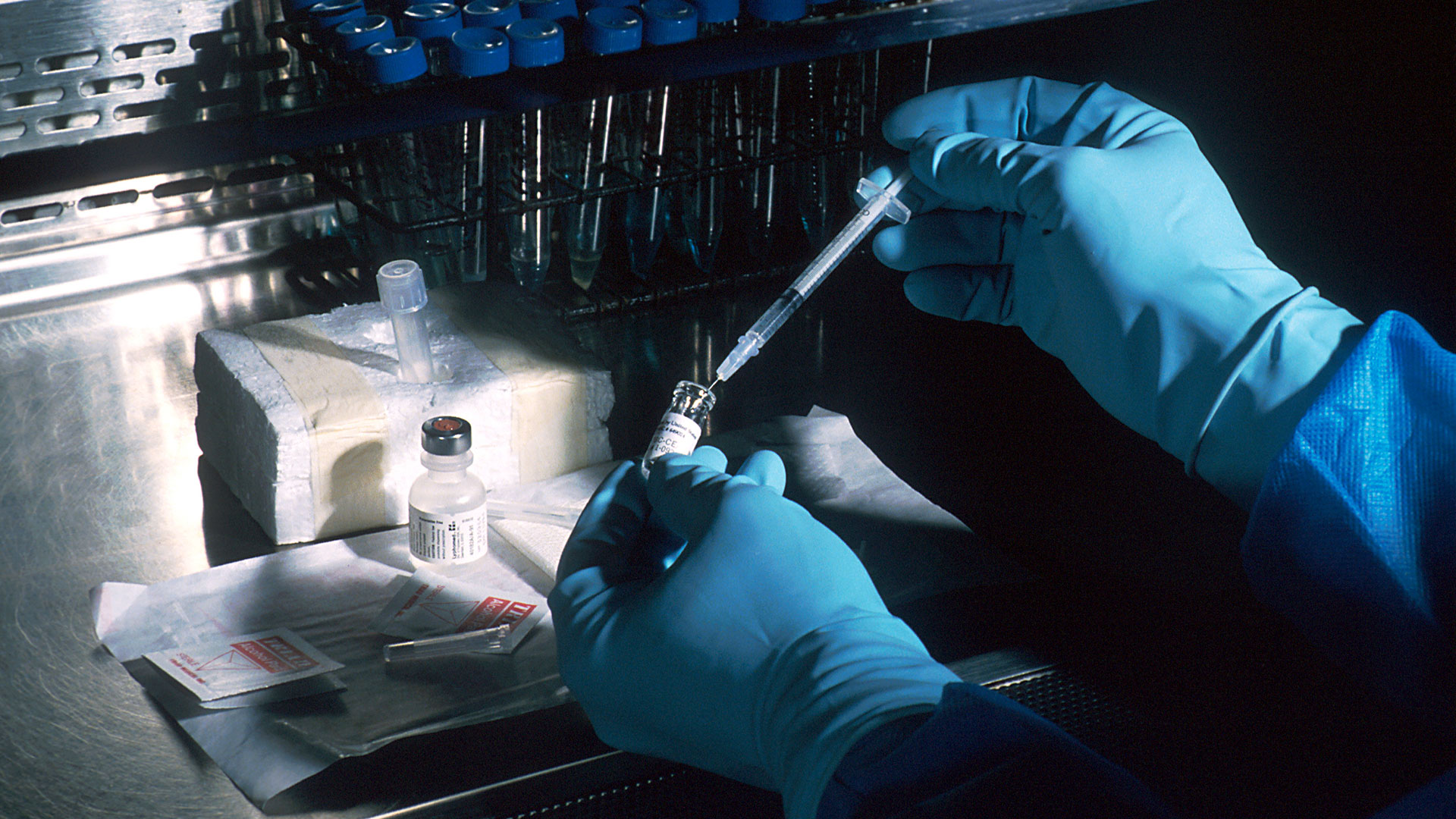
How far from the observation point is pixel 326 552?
4.13 ft

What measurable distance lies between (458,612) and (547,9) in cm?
62

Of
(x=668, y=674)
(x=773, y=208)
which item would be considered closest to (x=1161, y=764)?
(x=668, y=674)

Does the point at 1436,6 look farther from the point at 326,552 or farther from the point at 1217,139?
the point at 326,552

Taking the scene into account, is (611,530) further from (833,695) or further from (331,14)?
(331,14)

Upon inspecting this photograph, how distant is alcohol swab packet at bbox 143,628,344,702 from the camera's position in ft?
3.45

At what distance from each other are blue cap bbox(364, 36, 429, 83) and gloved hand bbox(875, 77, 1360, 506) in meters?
0.49

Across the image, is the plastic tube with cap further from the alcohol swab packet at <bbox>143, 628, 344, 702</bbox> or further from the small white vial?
the alcohol swab packet at <bbox>143, 628, 344, 702</bbox>

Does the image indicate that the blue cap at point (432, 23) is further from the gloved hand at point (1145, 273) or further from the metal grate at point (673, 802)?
the metal grate at point (673, 802)

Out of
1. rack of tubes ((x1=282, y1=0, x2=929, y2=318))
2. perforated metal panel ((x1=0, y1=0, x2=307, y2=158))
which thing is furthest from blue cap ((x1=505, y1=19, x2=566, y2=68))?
perforated metal panel ((x1=0, y1=0, x2=307, y2=158))

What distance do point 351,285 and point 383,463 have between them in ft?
1.48

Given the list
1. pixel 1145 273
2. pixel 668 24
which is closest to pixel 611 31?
pixel 668 24

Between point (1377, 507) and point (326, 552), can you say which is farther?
point (326, 552)

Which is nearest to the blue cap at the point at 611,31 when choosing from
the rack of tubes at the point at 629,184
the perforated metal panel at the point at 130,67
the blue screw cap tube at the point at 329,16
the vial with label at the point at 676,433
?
the rack of tubes at the point at 629,184

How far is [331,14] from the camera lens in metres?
1.28
